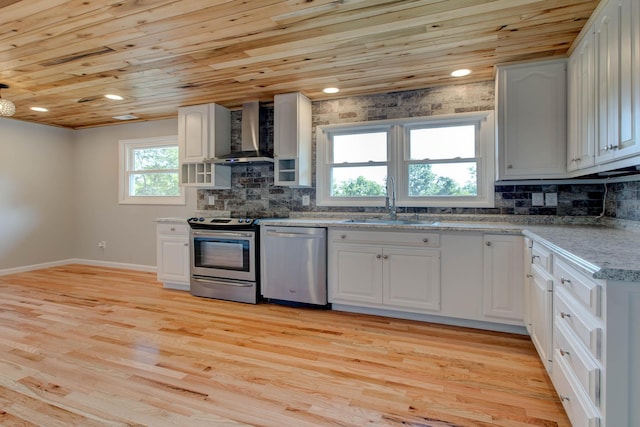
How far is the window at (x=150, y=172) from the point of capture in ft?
16.3

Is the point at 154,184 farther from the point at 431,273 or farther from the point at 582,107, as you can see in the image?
the point at 582,107

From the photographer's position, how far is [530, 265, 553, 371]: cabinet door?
1.85 m

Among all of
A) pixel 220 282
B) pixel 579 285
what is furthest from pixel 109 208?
pixel 579 285

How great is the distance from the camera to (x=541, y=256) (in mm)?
2031

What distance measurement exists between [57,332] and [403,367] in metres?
2.77

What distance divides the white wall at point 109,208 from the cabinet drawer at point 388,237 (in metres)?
2.62

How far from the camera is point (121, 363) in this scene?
7.23 feet

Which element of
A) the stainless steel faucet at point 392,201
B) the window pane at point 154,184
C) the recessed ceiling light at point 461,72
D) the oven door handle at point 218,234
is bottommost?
the oven door handle at point 218,234

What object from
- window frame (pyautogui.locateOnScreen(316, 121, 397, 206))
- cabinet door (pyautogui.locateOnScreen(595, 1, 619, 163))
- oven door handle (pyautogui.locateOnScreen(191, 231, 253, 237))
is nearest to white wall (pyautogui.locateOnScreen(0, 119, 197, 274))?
oven door handle (pyautogui.locateOnScreen(191, 231, 253, 237))

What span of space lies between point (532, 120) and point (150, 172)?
4985 mm

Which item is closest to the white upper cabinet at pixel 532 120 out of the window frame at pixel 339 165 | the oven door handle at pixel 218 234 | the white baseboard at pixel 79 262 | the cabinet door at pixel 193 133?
the window frame at pixel 339 165

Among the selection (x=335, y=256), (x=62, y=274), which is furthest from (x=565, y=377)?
(x=62, y=274)

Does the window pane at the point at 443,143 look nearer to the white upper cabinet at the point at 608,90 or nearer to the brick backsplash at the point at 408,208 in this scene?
the brick backsplash at the point at 408,208

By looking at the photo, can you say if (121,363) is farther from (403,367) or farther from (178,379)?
(403,367)
